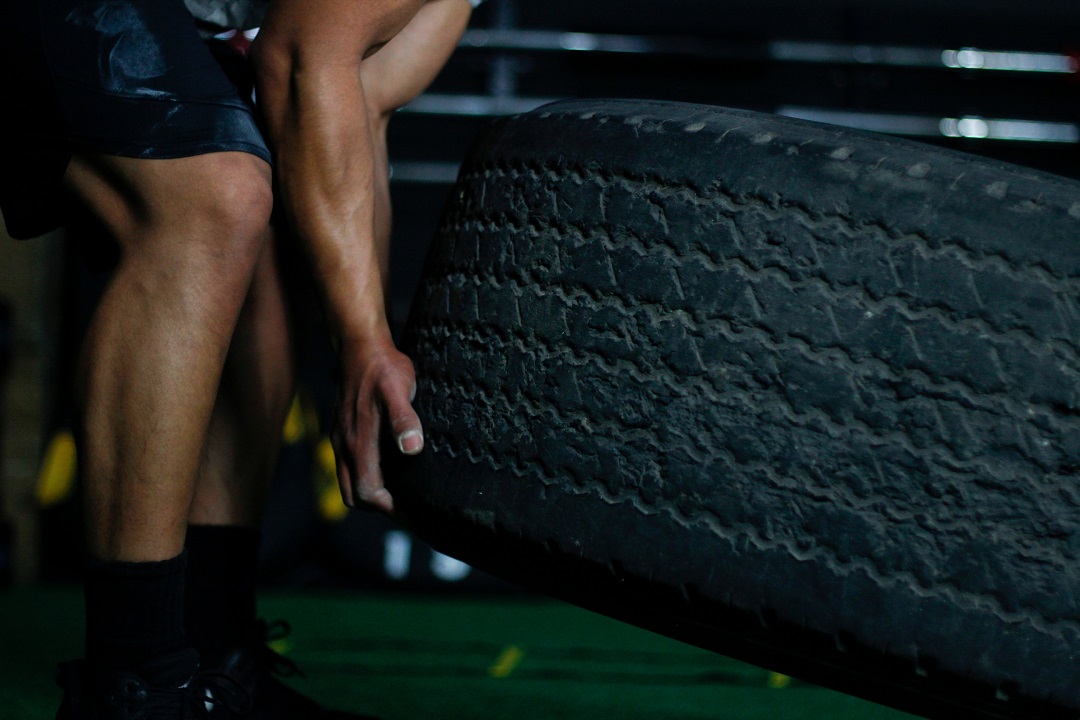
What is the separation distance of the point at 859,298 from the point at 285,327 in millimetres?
606

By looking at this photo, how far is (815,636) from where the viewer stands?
1.71 ft

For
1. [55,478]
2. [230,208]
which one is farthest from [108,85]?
[55,478]

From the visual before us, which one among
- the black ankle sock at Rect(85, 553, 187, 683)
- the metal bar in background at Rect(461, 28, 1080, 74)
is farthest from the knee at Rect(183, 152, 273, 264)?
the metal bar in background at Rect(461, 28, 1080, 74)

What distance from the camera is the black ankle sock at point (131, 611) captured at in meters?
0.69

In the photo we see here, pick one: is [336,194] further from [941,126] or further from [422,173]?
[941,126]

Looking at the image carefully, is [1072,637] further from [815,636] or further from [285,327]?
[285,327]

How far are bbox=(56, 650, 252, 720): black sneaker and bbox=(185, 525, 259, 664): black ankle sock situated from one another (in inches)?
4.2

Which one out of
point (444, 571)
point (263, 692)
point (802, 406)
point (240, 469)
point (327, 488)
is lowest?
point (444, 571)

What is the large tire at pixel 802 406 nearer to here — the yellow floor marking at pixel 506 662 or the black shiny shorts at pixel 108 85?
the black shiny shorts at pixel 108 85

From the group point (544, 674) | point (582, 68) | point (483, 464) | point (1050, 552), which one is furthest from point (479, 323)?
point (582, 68)

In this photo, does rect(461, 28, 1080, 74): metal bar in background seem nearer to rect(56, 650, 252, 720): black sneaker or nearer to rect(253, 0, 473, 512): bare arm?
rect(253, 0, 473, 512): bare arm

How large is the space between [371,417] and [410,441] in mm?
44

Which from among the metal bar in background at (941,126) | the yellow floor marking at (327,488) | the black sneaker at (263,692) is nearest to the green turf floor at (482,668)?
the black sneaker at (263,692)

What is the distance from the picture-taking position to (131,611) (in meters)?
0.69
